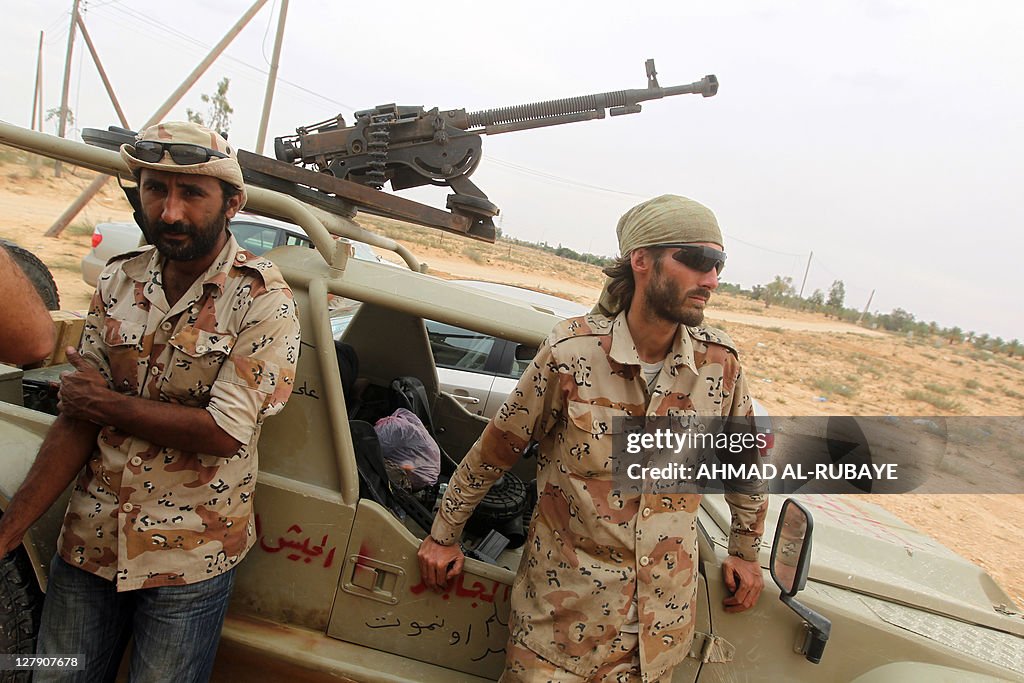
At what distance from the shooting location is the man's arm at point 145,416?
1.47 meters

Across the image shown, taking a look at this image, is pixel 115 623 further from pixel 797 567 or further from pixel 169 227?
pixel 797 567

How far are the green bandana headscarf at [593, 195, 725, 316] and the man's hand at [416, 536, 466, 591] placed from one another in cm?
102

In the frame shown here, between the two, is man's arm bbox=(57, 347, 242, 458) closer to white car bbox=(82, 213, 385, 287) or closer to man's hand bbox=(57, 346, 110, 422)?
man's hand bbox=(57, 346, 110, 422)

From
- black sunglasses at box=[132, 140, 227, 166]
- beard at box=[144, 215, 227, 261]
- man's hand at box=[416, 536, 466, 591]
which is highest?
black sunglasses at box=[132, 140, 227, 166]

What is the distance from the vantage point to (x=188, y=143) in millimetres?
1531

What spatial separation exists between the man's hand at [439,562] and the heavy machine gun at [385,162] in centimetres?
137

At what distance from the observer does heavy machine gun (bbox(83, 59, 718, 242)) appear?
8.29 ft

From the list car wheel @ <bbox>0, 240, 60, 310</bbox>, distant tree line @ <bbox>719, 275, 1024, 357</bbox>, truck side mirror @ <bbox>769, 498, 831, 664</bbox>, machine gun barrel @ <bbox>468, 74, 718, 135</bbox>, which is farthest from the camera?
distant tree line @ <bbox>719, 275, 1024, 357</bbox>

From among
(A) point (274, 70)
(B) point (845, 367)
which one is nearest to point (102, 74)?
(A) point (274, 70)

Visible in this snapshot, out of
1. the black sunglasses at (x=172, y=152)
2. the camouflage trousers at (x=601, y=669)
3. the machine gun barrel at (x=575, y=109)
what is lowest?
the camouflage trousers at (x=601, y=669)

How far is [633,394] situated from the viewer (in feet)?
5.51

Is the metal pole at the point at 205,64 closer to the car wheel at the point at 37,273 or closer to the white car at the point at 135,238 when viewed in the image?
the white car at the point at 135,238

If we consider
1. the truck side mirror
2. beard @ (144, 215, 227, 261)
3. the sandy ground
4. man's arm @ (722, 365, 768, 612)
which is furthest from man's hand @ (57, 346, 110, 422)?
the truck side mirror

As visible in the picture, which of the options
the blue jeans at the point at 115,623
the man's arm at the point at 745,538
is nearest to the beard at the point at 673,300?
the man's arm at the point at 745,538
